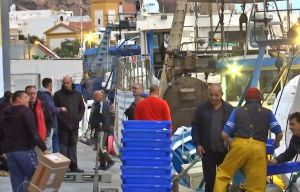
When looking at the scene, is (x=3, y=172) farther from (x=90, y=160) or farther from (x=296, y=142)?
(x=296, y=142)

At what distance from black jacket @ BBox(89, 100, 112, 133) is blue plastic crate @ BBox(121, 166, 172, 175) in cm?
493

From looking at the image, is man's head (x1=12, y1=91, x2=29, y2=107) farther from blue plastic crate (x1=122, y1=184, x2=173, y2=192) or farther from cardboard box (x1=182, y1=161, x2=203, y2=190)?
cardboard box (x1=182, y1=161, x2=203, y2=190)

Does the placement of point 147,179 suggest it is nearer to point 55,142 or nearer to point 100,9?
point 55,142

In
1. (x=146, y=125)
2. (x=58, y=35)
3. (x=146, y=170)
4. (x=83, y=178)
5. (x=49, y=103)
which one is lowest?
(x=83, y=178)

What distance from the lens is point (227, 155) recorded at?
841 cm

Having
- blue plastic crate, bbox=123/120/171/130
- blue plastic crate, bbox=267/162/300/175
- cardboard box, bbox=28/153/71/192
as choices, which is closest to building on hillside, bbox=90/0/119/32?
blue plastic crate, bbox=123/120/171/130

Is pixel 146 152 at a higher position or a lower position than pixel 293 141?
lower

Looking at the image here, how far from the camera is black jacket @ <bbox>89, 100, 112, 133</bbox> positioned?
47.4ft

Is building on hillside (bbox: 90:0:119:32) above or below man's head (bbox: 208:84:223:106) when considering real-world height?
above

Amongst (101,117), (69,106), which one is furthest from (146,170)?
(101,117)

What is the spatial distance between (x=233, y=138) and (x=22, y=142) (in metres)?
2.44

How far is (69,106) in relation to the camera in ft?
40.2

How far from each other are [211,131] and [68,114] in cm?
375

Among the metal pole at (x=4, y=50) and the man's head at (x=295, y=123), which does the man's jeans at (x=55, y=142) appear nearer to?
the metal pole at (x=4, y=50)
